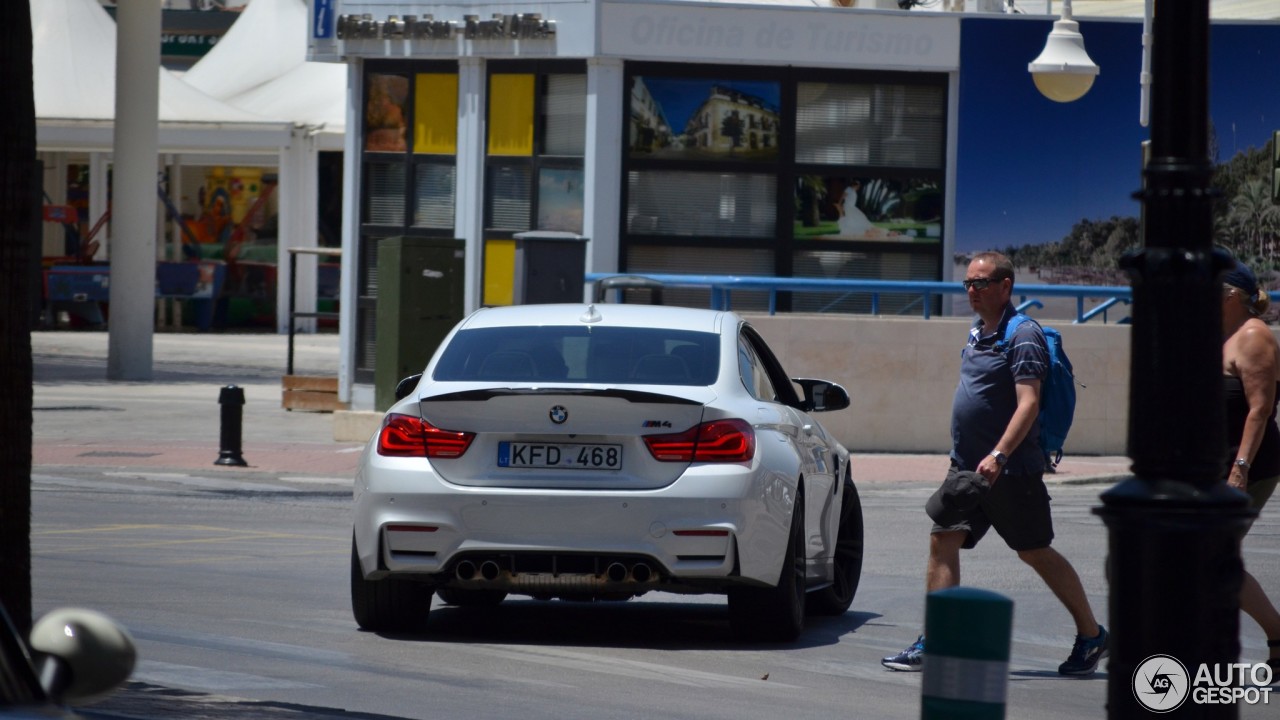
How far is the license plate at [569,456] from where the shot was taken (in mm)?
8672

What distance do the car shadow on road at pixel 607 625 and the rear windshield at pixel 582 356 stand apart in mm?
1214

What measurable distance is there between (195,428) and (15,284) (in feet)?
53.5

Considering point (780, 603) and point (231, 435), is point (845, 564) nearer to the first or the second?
point (780, 603)

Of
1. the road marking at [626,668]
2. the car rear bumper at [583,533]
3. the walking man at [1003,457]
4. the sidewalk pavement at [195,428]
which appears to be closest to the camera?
the road marking at [626,668]

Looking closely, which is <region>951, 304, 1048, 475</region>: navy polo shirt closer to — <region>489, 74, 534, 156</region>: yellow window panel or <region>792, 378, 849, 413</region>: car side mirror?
<region>792, 378, 849, 413</region>: car side mirror

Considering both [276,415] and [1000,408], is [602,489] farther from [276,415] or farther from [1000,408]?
[276,415]

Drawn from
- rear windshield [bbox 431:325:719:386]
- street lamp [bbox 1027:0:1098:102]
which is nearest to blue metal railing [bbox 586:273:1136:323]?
street lamp [bbox 1027:0:1098:102]

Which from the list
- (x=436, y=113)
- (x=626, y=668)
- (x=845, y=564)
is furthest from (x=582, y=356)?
(x=436, y=113)

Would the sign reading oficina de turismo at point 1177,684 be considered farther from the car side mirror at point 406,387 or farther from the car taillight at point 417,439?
the car side mirror at point 406,387

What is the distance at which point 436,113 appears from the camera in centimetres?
2442

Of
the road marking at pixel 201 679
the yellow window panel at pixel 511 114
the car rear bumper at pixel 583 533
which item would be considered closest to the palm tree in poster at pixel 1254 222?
the yellow window panel at pixel 511 114

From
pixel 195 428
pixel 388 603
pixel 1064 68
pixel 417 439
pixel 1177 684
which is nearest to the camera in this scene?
pixel 1177 684

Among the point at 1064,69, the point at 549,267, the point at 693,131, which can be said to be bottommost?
the point at 549,267

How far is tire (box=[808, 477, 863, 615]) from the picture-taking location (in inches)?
398
